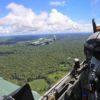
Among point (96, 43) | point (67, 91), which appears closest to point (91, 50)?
point (96, 43)

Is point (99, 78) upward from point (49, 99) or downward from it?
upward

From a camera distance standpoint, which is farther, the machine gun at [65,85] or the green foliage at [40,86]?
the green foliage at [40,86]

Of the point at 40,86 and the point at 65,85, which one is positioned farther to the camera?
the point at 40,86

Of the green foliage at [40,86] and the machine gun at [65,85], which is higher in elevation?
the machine gun at [65,85]

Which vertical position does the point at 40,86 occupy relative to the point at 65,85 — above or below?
below

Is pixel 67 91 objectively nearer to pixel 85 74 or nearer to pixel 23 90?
pixel 85 74

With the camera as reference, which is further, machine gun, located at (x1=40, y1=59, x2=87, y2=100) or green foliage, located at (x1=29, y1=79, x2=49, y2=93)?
green foliage, located at (x1=29, y1=79, x2=49, y2=93)

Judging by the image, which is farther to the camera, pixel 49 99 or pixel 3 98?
pixel 49 99

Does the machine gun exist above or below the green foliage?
above
